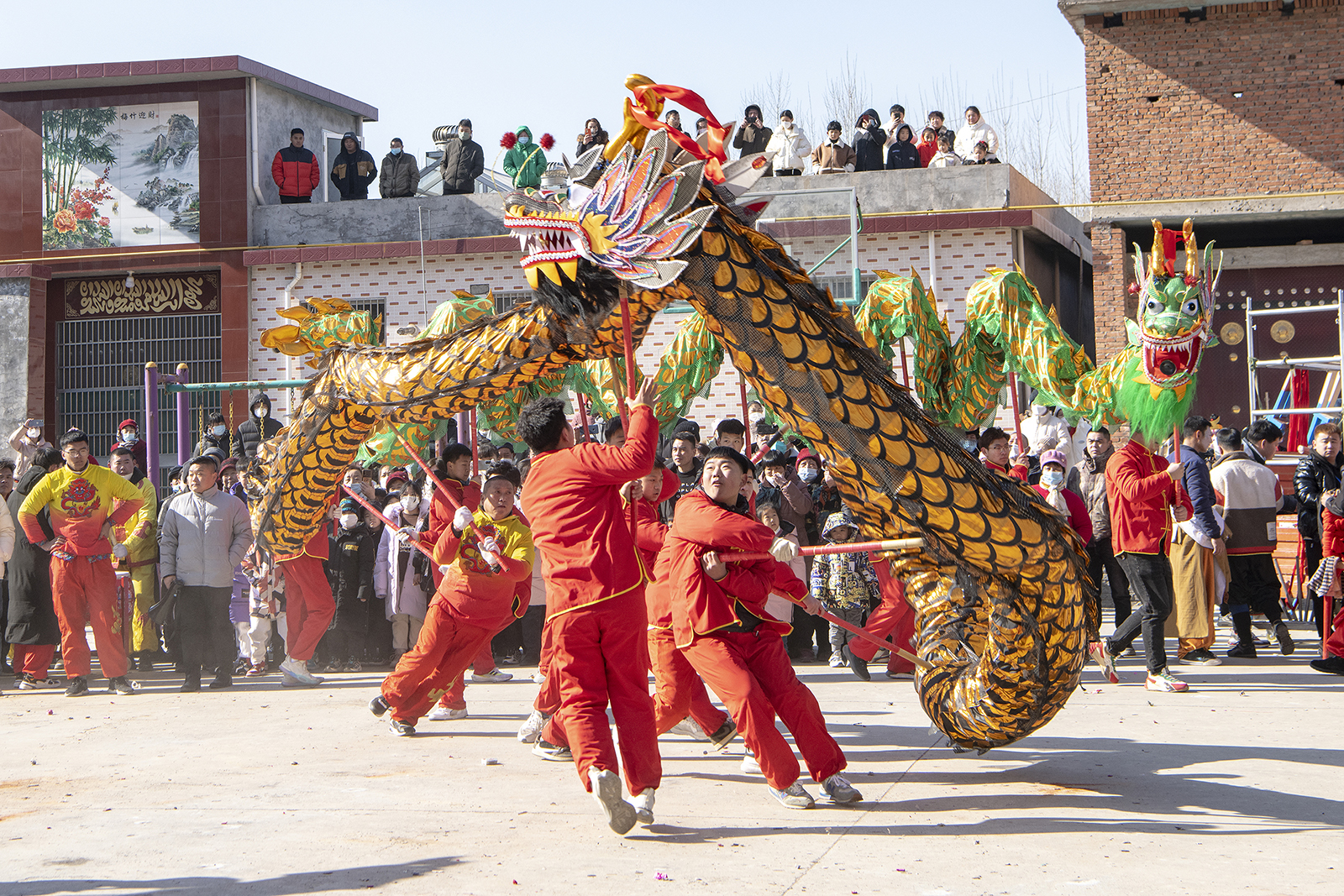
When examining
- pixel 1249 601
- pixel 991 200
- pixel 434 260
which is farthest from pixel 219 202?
pixel 1249 601

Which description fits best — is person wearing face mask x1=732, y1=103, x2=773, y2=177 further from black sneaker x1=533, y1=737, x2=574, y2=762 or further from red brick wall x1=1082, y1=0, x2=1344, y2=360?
black sneaker x1=533, y1=737, x2=574, y2=762

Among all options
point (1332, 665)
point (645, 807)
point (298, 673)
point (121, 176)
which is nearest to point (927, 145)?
point (1332, 665)

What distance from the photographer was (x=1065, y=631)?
475 cm

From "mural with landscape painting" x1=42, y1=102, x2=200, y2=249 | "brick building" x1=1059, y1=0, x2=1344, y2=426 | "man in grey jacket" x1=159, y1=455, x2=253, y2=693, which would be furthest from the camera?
"mural with landscape painting" x1=42, y1=102, x2=200, y2=249

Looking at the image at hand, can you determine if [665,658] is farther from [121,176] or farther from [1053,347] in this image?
[121,176]

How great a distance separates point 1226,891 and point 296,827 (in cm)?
311

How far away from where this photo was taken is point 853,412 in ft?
15.2

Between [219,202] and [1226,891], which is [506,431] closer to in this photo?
[1226,891]

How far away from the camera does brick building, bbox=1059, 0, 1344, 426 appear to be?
14445 millimetres

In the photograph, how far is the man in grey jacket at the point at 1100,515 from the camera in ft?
28.2

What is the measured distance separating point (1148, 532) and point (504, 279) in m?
10.7

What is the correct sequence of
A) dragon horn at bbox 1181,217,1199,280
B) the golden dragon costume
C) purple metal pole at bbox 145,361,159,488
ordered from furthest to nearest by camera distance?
purple metal pole at bbox 145,361,159,488 → dragon horn at bbox 1181,217,1199,280 → the golden dragon costume

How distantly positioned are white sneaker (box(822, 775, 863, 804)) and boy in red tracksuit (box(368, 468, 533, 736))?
81.5 inches

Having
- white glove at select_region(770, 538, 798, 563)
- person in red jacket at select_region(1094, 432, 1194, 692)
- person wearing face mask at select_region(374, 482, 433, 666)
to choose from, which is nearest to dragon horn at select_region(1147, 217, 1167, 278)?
person in red jacket at select_region(1094, 432, 1194, 692)
